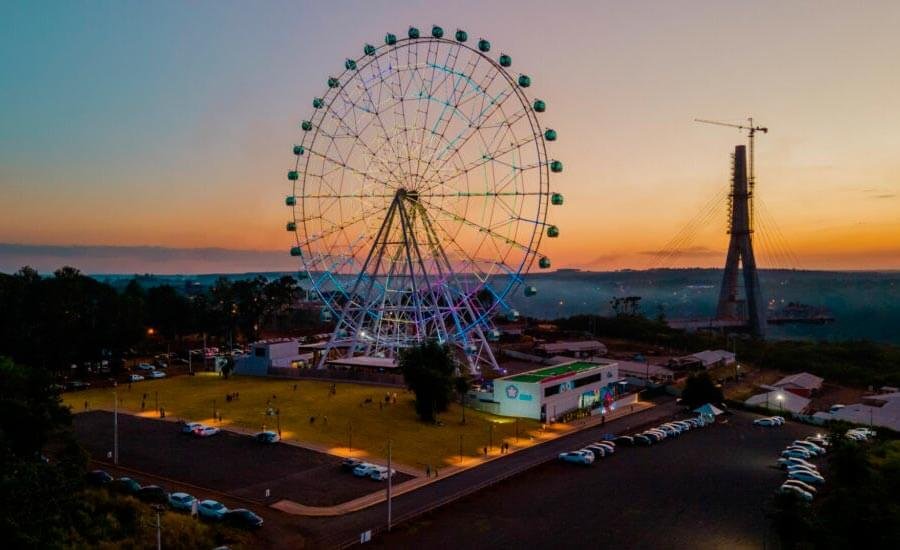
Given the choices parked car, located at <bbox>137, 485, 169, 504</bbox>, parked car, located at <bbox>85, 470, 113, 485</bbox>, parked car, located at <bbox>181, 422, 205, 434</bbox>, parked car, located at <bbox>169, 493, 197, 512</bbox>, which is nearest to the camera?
parked car, located at <bbox>169, 493, 197, 512</bbox>

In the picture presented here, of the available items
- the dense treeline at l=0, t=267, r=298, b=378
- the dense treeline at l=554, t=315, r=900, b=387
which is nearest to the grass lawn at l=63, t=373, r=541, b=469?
the dense treeline at l=0, t=267, r=298, b=378

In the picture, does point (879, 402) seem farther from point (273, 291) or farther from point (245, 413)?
point (273, 291)

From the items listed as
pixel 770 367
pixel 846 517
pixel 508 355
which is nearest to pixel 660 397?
pixel 508 355

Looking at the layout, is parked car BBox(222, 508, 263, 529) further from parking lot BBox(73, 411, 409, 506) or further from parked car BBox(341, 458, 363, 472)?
parked car BBox(341, 458, 363, 472)

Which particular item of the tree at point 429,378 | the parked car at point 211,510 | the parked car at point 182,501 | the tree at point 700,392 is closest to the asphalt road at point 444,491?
the parked car at point 211,510

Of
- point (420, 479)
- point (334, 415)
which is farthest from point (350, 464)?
point (334, 415)

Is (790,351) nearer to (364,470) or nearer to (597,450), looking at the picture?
(597,450)

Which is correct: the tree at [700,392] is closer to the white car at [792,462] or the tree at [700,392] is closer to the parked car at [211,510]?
the white car at [792,462]
